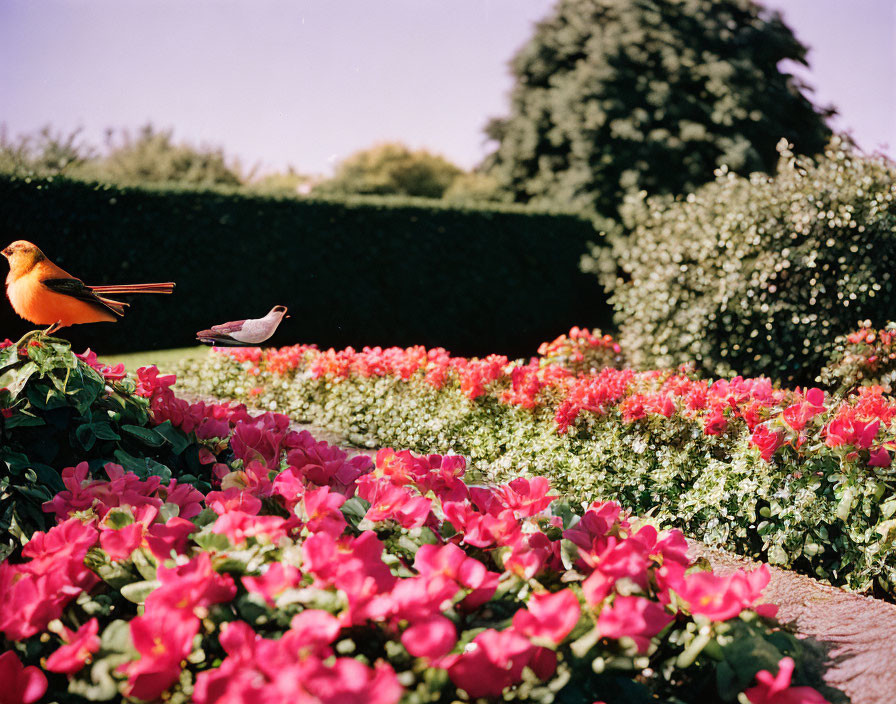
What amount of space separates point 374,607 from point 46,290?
5.33 feet

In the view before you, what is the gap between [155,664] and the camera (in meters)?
1.09

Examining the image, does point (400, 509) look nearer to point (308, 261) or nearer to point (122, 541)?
point (122, 541)

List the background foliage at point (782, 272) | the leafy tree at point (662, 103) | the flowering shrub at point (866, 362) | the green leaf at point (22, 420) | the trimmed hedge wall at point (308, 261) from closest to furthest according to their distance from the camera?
the green leaf at point (22, 420), the flowering shrub at point (866, 362), the background foliage at point (782, 272), the trimmed hedge wall at point (308, 261), the leafy tree at point (662, 103)

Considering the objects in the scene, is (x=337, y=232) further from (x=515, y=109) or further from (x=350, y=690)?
(x=350, y=690)

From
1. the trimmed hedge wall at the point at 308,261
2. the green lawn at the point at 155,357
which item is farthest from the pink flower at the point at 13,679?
the trimmed hedge wall at the point at 308,261

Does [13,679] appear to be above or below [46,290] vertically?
below

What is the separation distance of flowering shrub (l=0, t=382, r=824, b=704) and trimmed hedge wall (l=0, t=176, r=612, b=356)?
28.1ft

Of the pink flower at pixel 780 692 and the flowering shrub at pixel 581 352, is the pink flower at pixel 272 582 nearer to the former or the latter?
the pink flower at pixel 780 692

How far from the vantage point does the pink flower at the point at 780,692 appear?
3.58ft

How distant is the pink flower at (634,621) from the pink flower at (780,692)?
0.52ft

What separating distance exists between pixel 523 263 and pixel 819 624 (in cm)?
1111

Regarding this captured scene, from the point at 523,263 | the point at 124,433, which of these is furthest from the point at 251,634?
the point at 523,263

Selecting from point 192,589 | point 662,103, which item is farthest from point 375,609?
point 662,103

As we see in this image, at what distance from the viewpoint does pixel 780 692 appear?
1122 millimetres
